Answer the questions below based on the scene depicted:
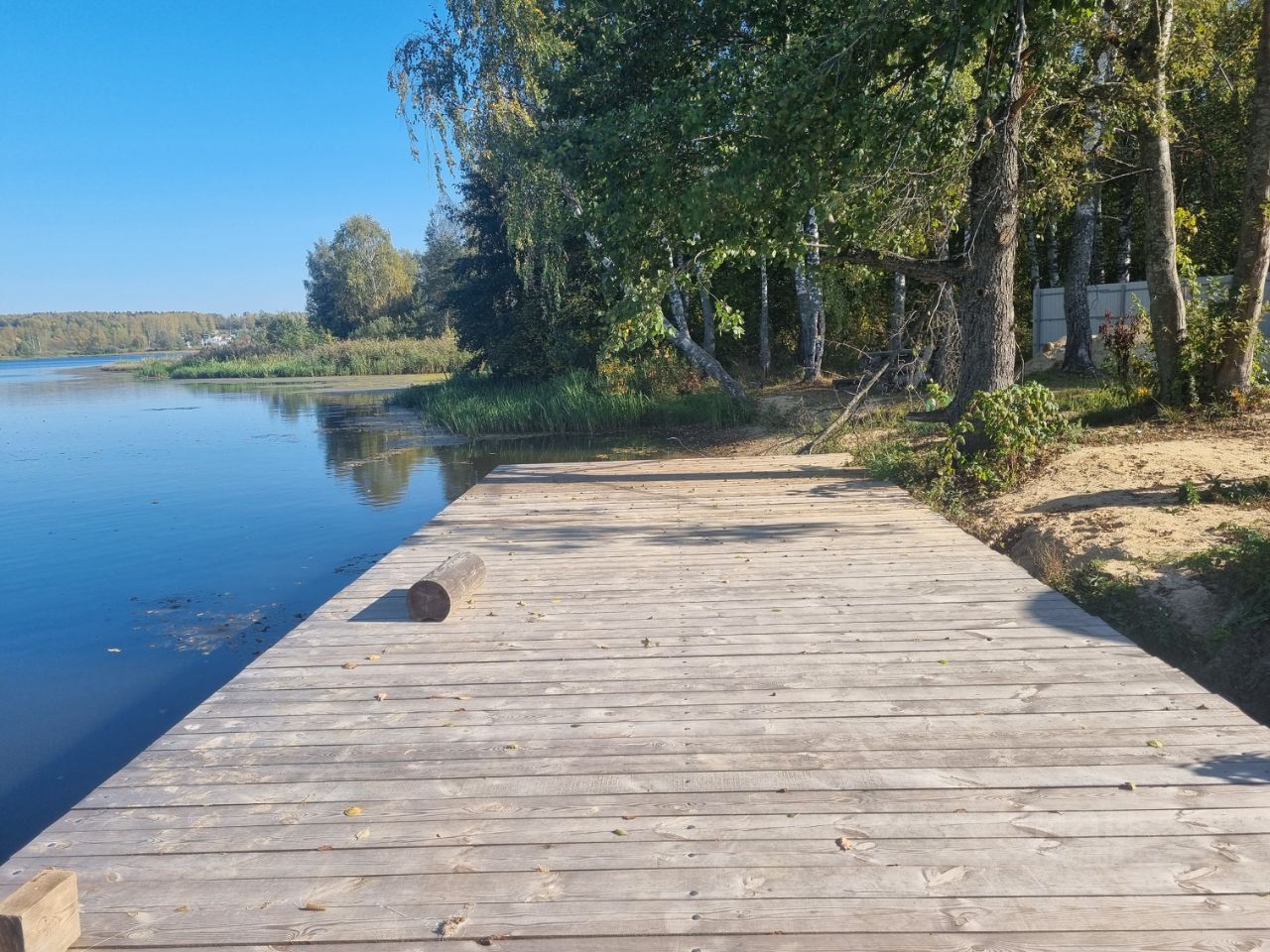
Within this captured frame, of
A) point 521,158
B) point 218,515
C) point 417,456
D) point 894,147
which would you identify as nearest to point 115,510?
point 218,515

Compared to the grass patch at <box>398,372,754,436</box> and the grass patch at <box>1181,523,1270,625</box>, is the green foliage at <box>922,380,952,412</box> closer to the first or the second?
the grass patch at <box>1181,523,1270,625</box>

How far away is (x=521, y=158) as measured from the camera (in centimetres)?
1404

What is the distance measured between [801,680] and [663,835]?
1.31 meters

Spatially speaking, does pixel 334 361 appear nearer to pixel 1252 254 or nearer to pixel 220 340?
pixel 1252 254

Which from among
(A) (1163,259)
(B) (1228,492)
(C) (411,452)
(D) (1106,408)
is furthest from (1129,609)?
(C) (411,452)

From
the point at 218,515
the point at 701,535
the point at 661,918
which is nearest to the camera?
the point at 661,918

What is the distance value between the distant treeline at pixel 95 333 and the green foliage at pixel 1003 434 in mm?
136046

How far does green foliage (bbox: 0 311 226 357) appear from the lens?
125188mm

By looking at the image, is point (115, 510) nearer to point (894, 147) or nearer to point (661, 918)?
point (894, 147)

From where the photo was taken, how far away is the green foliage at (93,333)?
125 meters

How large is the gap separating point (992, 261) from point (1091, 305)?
9.09m

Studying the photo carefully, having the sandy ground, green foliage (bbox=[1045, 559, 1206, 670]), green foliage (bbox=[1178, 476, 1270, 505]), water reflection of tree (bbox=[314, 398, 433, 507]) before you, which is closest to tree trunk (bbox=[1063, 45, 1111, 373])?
the sandy ground

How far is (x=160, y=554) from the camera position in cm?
1010

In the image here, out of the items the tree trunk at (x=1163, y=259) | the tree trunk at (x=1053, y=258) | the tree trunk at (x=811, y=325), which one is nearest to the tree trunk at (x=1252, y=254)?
the tree trunk at (x=1163, y=259)
